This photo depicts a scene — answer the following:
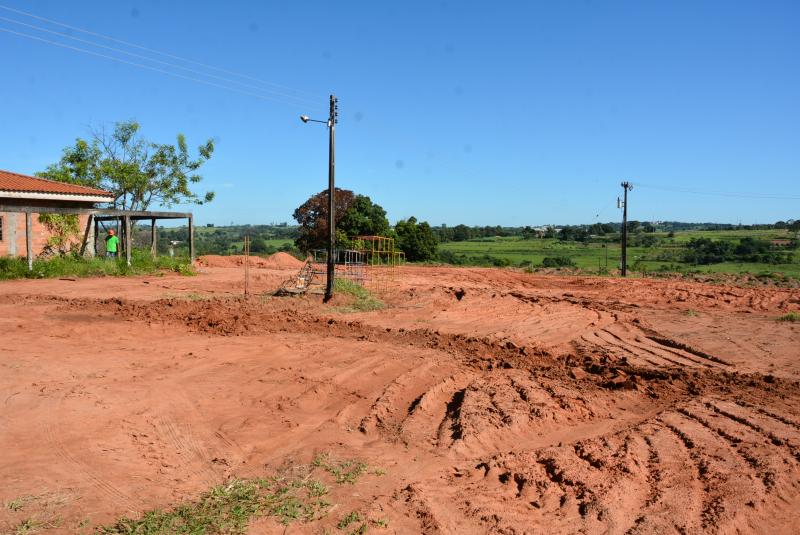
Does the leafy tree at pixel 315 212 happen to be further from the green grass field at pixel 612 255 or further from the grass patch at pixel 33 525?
the grass patch at pixel 33 525

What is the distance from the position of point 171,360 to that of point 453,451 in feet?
17.9

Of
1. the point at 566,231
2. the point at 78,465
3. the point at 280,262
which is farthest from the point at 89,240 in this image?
the point at 566,231

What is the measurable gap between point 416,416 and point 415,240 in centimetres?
3852

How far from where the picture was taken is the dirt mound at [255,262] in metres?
33.9

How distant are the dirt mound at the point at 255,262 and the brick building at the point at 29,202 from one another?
8145 mm

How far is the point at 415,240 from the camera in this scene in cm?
4606

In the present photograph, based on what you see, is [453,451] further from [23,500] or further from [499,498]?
[23,500]

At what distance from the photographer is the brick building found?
74.6ft

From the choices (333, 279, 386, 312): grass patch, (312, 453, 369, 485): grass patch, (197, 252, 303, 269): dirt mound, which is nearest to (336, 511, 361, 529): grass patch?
(312, 453, 369, 485): grass patch

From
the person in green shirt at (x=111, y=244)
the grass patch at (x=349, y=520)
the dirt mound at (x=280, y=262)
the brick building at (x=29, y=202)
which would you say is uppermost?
the brick building at (x=29, y=202)

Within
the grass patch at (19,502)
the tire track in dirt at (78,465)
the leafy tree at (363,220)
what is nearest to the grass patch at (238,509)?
the tire track in dirt at (78,465)

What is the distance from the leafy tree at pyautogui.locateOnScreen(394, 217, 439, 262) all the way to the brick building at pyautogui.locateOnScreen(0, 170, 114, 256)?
23.3 metres

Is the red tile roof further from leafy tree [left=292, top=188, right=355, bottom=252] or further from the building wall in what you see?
leafy tree [left=292, top=188, right=355, bottom=252]

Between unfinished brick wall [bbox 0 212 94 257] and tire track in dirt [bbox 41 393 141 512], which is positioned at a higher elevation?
unfinished brick wall [bbox 0 212 94 257]
